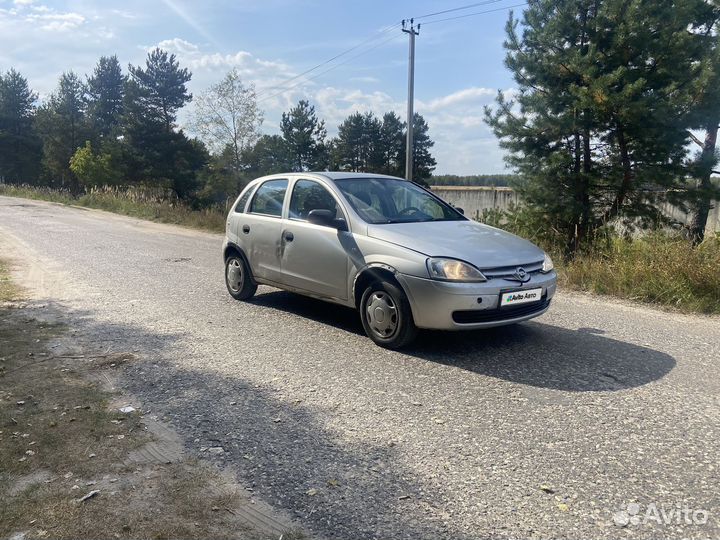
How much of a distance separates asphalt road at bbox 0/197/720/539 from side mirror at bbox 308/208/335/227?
119 cm

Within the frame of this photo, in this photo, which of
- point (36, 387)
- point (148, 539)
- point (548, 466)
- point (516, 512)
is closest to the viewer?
point (148, 539)

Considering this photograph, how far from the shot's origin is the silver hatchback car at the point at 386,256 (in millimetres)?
4836

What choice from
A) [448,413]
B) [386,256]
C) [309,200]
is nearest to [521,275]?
[386,256]

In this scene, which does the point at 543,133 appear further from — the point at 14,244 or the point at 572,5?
the point at 14,244

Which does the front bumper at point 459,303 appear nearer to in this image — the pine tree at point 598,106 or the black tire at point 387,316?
the black tire at point 387,316

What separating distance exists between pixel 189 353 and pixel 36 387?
1329 millimetres

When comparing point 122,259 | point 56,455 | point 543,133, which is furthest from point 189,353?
point 543,133

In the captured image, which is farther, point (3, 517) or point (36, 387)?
point (36, 387)

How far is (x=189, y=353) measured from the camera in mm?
5230

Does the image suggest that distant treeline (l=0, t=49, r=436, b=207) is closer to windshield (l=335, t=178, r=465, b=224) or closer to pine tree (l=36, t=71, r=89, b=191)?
pine tree (l=36, t=71, r=89, b=191)

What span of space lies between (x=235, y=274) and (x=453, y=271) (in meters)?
3.58

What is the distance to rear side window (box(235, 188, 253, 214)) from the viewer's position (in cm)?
732

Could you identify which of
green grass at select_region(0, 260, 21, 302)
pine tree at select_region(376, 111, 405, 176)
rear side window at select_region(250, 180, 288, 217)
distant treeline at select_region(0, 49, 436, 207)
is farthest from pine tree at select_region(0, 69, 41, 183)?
rear side window at select_region(250, 180, 288, 217)

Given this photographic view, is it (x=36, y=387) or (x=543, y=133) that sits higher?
(x=543, y=133)
